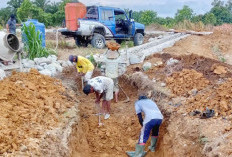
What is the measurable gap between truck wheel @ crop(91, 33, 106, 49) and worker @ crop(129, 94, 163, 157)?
7.32m

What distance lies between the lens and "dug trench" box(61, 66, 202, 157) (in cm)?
475

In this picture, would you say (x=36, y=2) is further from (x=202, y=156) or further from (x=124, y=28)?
(x=202, y=156)

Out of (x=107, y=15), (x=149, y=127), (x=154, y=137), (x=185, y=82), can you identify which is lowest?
(x=154, y=137)

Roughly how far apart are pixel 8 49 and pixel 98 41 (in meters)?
5.72

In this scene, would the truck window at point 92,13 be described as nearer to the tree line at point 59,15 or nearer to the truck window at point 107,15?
the truck window at point 107,15

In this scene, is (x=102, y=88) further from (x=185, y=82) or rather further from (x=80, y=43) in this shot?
(x=80, y=43)

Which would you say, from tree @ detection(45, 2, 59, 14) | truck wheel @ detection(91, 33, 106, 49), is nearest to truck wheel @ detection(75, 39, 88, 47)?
truck wheel @ detection(91, 33, 106, 49)

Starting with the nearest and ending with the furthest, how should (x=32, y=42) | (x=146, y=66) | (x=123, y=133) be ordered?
(x=123, y=133)
(x=32, y=42)
(x=146, y=66)

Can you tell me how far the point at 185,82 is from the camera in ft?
22.0

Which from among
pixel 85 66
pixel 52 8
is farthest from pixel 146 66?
pixel 52 8

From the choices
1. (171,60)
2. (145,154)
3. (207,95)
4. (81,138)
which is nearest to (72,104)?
(81,138)

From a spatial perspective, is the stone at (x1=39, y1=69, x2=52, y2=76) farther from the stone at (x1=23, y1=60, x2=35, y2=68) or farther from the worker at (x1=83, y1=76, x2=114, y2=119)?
the worker at (x1=83, y1=76, x2=114, y2=119)

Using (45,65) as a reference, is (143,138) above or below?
below

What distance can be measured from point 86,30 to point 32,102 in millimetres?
7287
